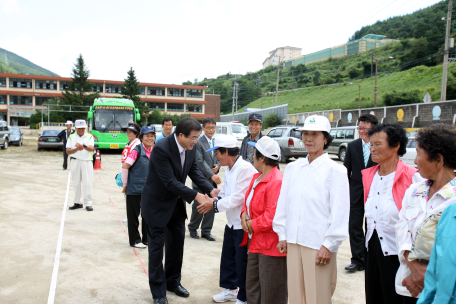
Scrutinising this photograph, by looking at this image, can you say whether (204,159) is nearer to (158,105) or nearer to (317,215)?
(317,215)

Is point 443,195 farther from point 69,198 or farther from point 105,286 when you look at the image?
point 69,198

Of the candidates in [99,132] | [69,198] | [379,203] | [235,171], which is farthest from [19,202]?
[99,132]

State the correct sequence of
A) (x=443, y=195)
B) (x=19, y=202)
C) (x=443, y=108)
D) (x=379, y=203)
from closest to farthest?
(x=443, y=195), (x=379, y=203), (x=19, y=202), (x=443, y=108)

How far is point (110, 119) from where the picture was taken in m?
22.0

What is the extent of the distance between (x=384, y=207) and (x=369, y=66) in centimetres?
7556

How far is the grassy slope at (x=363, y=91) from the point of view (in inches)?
1710

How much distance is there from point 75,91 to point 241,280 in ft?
220

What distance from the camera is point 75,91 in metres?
62.9

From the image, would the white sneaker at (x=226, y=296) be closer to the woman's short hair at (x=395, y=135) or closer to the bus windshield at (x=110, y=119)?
the woman's short hair at (x=395, y=135)

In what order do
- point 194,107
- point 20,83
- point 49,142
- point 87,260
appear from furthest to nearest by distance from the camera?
1. point 194,107
2. point 20,83
3. point 49,142
4. point 87,260

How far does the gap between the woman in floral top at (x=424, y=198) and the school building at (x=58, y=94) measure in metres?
64.7

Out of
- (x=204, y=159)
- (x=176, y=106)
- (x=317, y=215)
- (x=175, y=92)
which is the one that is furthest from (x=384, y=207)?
(x=175, y=92)

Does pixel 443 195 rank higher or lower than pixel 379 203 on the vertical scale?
higher

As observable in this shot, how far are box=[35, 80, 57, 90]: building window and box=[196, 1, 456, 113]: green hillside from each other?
4382cm
